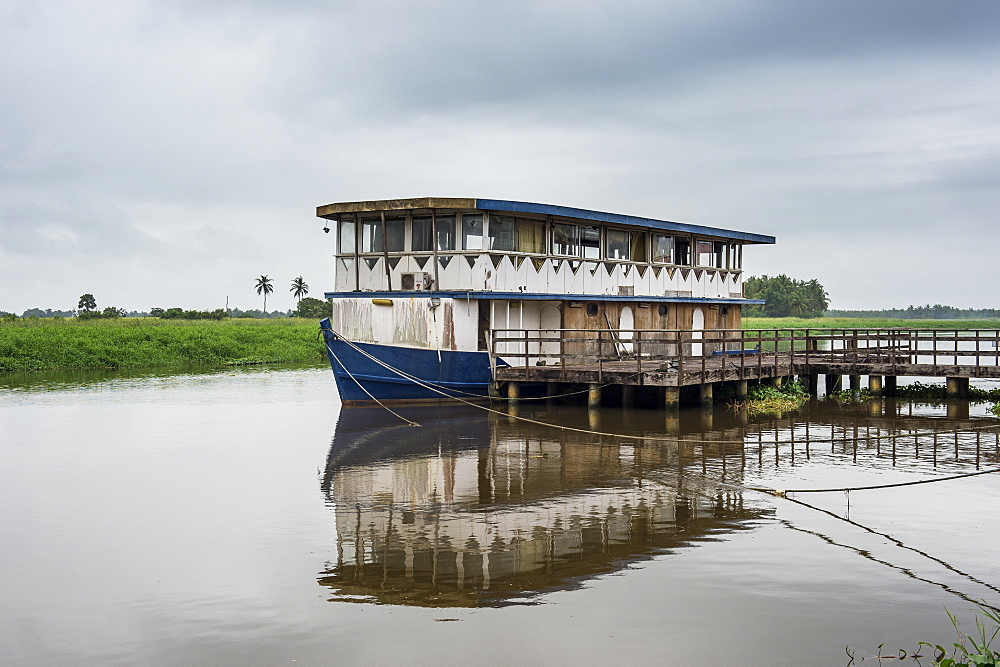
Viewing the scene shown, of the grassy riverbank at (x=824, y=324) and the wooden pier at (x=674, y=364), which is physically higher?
the grassy riverbank at (x=824, y=324)

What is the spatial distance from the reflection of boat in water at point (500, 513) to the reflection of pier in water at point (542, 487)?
0.03 m

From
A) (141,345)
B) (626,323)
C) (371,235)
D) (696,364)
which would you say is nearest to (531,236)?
(371,235)

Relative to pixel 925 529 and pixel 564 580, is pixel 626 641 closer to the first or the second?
pixel 564 580

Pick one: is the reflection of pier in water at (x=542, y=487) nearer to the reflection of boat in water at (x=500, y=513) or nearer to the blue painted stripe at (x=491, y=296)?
the reflection of boat in water at (x=500, y=513)

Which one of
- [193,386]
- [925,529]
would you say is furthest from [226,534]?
[193,386]

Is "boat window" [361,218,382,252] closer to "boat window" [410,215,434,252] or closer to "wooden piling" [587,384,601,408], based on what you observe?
"boat window" [410,215,434,252]

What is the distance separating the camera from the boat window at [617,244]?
28.7m

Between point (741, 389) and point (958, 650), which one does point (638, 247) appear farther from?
point (958, 650)

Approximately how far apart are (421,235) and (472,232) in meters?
1.48

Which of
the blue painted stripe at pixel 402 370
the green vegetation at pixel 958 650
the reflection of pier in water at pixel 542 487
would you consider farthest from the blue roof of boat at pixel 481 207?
the green vegetation at pixel 958 650

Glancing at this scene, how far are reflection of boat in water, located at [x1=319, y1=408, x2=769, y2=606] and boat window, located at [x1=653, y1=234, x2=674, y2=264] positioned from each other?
470 inches

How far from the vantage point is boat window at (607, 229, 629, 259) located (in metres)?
28.7

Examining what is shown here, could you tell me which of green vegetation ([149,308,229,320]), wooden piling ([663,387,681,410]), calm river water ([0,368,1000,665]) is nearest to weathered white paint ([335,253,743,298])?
wooden piling ([663,387,681,410])

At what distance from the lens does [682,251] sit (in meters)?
32.0
